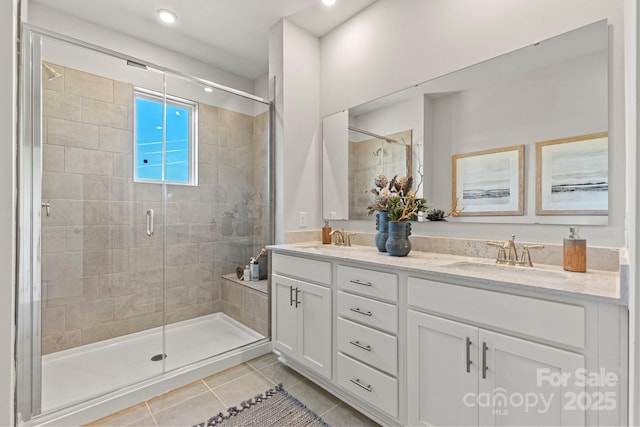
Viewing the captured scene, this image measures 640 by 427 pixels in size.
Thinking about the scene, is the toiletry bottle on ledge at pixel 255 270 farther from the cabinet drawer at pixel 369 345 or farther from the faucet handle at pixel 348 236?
the cabinet drawer at pixel 369 345

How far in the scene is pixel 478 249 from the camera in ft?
5.47

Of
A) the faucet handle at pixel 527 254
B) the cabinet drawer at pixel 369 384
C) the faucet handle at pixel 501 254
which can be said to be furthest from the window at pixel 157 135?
the faucet handle at pixel 527 254

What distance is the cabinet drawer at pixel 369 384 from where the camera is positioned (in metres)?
1.42

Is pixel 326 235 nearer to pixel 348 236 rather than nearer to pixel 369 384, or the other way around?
pixel 348 236

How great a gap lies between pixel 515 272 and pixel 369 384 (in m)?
0.93

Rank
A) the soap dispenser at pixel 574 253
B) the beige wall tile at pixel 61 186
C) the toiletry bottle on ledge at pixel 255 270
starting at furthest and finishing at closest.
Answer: the toiletry bottle on ledge at pixel 255 270 < the beige wall tile at pixel 61 186 < the soap dispenser at pixel 574 253

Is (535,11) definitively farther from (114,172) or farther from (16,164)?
(114,172)

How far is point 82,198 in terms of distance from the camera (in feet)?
7.03

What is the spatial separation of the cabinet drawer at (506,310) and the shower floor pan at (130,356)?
1.70 metres

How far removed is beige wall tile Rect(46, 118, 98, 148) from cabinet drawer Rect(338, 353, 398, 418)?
2.38 meters

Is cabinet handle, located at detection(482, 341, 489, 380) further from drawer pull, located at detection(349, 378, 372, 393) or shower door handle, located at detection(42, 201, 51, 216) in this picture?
shower door handle, located at detection(42, 201, 51, 216)

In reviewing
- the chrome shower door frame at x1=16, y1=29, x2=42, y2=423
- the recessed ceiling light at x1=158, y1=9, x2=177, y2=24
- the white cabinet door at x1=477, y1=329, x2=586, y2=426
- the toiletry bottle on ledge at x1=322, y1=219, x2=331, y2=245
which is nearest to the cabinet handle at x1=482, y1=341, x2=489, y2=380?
the white cabinet door at x1=477, y1=329, x2=586, y2=426

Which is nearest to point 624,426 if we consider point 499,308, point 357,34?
point 499,308

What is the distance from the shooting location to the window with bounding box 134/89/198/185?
2.39 metres
